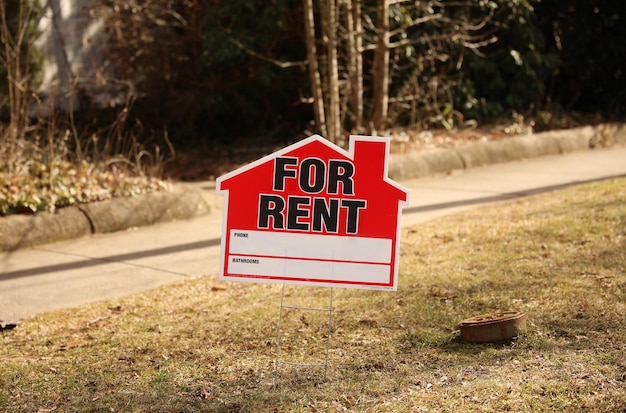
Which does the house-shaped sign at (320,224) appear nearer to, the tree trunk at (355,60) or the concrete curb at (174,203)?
the concrete curb at (174,203)

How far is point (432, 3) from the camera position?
43.0ft

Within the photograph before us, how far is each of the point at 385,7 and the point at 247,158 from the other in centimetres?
304

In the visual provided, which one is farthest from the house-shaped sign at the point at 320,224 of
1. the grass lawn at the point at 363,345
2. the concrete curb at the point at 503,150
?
the concrete curb at the point at 503,150

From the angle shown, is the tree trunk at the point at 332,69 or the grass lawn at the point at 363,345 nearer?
the grass lawn at the point at 363,345

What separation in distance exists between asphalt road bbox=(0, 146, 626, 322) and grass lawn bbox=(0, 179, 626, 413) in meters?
0.42

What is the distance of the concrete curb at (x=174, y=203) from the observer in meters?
8.11

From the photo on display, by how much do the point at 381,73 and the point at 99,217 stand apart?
5.25 m

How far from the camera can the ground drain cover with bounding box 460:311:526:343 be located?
5.12 m

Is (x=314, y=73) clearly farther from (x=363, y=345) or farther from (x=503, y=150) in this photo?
(x=363, y=345)

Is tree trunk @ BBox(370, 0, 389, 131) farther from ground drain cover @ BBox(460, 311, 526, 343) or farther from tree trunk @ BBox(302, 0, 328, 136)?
ground drain cover @ BBox(460, 311, 526, 343)

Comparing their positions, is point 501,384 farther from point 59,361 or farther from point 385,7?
point 385,7

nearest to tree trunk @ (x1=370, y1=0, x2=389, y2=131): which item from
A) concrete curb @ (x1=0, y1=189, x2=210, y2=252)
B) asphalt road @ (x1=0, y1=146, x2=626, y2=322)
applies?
asphalt road @ (x1=0, y1=146, x2=626, y2=322)

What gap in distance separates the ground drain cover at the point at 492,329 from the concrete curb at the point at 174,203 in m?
4.40

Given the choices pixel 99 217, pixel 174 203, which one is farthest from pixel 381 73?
pixel 99 217
